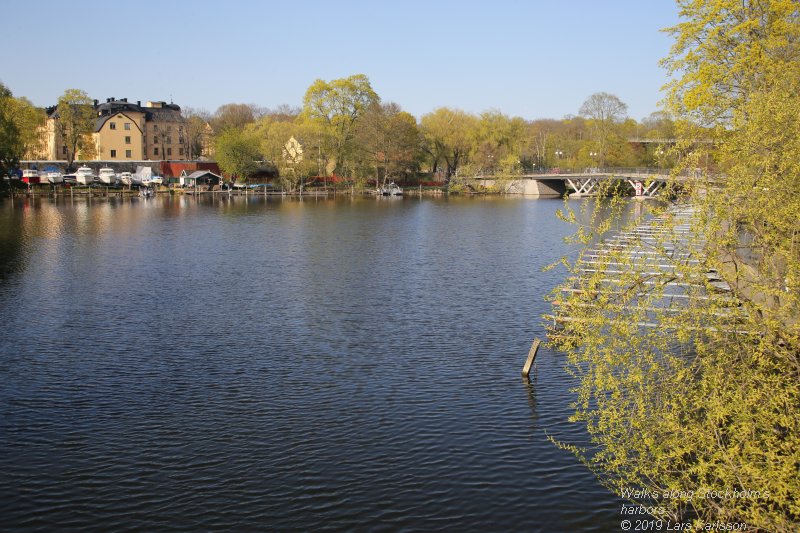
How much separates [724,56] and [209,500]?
37.1 meters

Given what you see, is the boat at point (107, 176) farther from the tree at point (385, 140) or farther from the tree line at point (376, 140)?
the tree at point (385, 140)

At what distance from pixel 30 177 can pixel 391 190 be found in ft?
192

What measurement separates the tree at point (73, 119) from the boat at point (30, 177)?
12.8 meters

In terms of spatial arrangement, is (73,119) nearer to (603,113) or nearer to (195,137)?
(195,137)

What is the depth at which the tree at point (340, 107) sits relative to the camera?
127688mm

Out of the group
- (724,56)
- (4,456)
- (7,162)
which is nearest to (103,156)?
(7,162)

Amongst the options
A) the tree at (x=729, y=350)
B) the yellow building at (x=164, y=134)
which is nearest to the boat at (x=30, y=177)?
the yellow building at (x=164, y=134)

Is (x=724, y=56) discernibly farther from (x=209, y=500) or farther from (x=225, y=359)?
(x=209, y=500)

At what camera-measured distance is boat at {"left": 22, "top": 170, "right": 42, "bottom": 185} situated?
369ft

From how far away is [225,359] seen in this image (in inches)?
999

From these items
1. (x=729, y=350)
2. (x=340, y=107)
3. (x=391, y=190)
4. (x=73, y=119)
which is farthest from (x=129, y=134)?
(x=729, y=350)

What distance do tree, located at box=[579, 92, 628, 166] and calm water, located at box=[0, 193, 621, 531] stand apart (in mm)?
94776

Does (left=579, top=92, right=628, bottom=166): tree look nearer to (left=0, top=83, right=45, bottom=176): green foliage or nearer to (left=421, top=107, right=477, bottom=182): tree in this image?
(left=421, top=107, right=477, bottom=182): tree

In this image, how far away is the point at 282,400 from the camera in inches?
848
